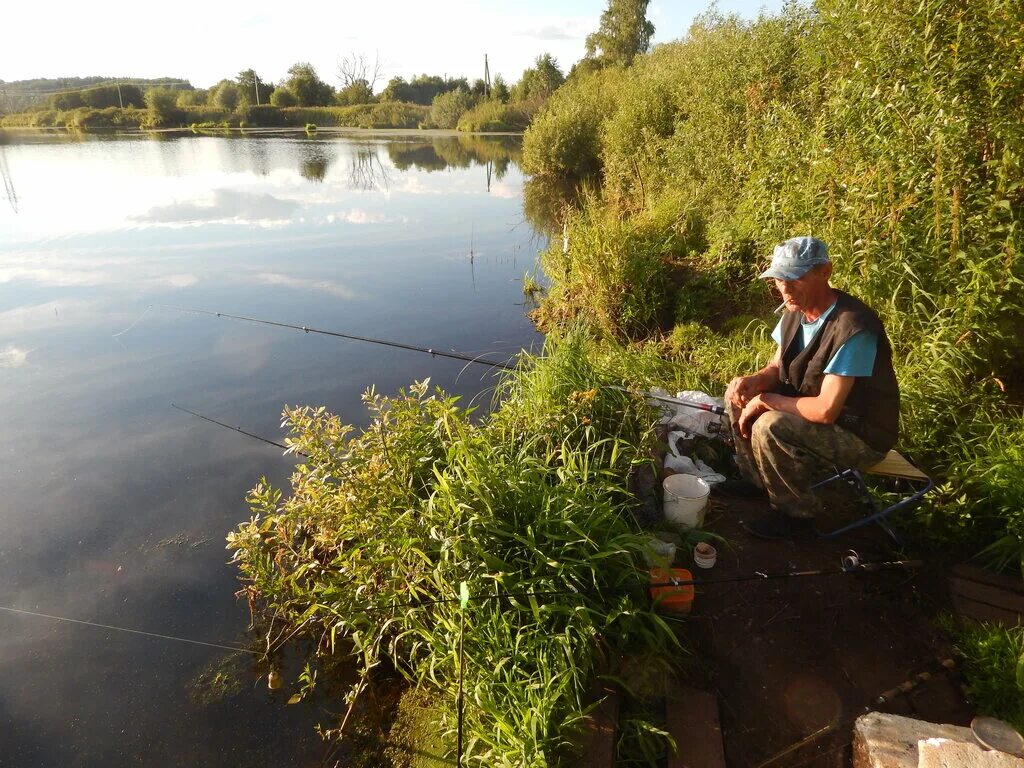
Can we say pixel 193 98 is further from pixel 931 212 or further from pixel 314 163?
pixel 931 212

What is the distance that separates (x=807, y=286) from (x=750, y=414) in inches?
27.7

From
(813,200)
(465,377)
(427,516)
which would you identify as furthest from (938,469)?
(465,377)

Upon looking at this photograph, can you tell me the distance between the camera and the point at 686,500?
2.92m

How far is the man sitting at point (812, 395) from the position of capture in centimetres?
252

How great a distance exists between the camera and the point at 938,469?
3121 millimetres

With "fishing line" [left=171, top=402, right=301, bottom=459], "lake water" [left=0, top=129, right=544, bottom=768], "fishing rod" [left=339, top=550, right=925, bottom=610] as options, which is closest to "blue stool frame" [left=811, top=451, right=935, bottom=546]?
"fishing rod" [left=339, top=550, right=925, bottom=610]

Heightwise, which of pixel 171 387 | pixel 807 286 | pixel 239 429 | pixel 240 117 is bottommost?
pixel 239 429

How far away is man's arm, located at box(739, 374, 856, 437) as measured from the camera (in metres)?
2.54

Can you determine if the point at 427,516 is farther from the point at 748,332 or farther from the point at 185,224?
the point at 185,224

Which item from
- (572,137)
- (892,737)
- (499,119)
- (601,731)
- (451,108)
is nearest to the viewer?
(892,737)

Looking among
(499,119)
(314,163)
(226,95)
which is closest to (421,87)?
(226,95)

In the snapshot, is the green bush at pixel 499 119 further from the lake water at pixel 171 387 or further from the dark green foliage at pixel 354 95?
the lake water at pixel 171 387

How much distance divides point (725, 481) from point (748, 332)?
7.90 feet

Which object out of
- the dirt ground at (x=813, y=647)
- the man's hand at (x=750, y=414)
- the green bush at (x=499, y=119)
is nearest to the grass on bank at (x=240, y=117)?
the green bush at (x=499, y=119)
